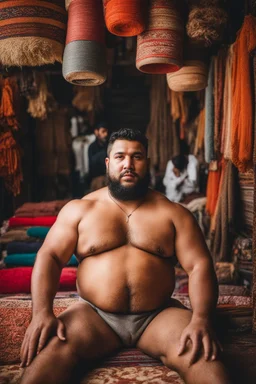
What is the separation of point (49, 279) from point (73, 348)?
1.45 feet

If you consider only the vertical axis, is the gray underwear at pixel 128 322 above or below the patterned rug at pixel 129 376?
above

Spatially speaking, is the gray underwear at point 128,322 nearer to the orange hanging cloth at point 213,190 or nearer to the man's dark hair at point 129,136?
the man's dark hair at point 129,136

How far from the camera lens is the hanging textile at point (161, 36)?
118 inches

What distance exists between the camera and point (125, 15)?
2.80m

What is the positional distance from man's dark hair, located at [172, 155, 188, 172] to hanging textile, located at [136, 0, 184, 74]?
5.07 meters

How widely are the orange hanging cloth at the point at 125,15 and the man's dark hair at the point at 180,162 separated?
5.23 meters

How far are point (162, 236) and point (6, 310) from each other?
130 centimetres

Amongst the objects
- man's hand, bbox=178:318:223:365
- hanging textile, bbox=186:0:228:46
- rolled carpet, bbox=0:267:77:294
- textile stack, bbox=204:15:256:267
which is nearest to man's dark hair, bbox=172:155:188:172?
textile stack, bbox=204:15:256:267

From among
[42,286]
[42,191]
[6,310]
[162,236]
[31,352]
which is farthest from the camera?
[42,191]

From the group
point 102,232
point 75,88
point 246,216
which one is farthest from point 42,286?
point 75,88

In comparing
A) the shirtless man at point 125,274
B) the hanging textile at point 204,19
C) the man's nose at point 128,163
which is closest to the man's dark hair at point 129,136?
the shirtless man at point 125,274

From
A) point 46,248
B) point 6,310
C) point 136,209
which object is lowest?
point 6,310

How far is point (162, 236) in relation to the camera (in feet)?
9.29

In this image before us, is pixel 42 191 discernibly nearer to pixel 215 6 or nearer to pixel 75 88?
pixel 75 88
